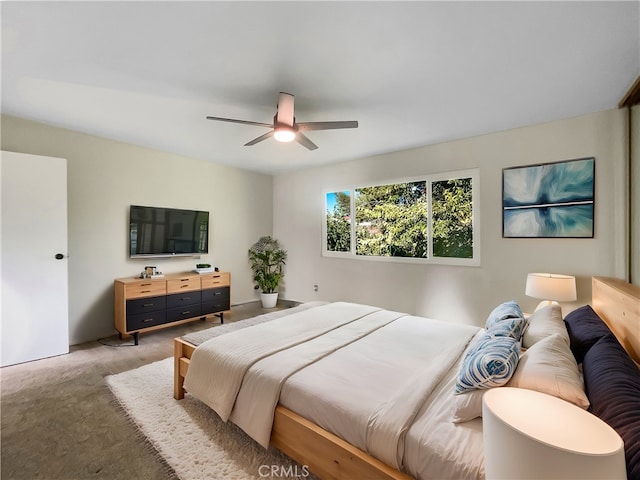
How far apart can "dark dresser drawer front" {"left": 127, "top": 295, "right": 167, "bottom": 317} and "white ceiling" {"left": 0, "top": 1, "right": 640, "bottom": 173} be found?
2127 millimetres

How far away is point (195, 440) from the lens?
1.84 m

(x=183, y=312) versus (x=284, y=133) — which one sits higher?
(x=284, y=133)

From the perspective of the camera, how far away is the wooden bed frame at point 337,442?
48.1 inches

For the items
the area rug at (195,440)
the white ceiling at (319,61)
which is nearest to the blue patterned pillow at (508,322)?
the area rug at (195,440)

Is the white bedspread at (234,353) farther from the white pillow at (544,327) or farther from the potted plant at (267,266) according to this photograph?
the potted plant at (267,266)

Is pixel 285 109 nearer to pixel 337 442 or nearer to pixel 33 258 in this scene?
pixel 337 442

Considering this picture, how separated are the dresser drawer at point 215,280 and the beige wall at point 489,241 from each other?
1.52 meters

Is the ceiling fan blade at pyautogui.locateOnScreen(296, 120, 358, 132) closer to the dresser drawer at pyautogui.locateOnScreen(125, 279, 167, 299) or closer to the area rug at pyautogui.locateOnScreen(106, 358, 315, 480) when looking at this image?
the area rug at pyautogui.locateOnScreen(106, 358, 315, 480)

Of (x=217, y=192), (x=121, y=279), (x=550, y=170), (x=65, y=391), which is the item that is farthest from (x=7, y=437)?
(x=550, y=170)

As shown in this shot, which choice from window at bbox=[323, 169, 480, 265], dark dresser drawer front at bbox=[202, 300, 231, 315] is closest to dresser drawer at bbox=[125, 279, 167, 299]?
dark dresser drawer front at bbox=[202, 300, 231, 315]

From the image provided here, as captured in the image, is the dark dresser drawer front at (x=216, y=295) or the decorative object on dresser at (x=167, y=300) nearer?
the decorative object on dresser at (x=167, y=300)

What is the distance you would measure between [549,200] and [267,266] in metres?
4.41

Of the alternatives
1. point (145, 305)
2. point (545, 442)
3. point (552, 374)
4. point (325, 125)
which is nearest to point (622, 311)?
point (552, 374)

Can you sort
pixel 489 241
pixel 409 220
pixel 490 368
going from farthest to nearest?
pixel 409 220 → pixel 489 241 → pixel 490 368
